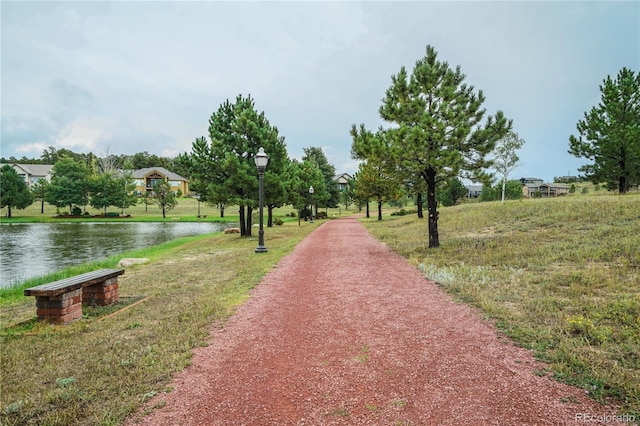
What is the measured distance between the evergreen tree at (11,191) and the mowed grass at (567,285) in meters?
65.8

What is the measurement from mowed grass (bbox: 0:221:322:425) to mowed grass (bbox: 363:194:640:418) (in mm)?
4426

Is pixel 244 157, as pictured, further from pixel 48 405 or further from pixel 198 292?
pixel 48 405

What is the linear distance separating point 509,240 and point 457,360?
10521mm

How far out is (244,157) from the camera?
67.1 feet

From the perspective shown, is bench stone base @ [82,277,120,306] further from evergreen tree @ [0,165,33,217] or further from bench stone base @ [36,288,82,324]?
evergreen tree @ [0,165,33,217]

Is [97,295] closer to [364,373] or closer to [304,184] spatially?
[364,373]

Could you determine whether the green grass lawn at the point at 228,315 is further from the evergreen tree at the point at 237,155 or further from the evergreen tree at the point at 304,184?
the evergreen tree at the point at 304,184

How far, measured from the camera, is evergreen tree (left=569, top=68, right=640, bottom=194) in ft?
76.0

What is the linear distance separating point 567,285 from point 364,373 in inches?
226

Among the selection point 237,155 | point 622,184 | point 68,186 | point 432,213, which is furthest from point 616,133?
point 68,186

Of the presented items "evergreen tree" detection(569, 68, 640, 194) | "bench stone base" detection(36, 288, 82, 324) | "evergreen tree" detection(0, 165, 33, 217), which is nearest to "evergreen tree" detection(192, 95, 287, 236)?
"bench stone base" detection(36, 288, 82, 324)

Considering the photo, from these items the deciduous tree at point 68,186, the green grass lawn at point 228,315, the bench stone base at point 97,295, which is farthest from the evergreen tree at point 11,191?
the bench stone base at point 97,295

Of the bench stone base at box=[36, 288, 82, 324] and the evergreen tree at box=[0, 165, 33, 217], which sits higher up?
the evergreen tree at box=[0, 165, 33, 217]

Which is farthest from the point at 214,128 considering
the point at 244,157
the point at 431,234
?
the point at 431,234
